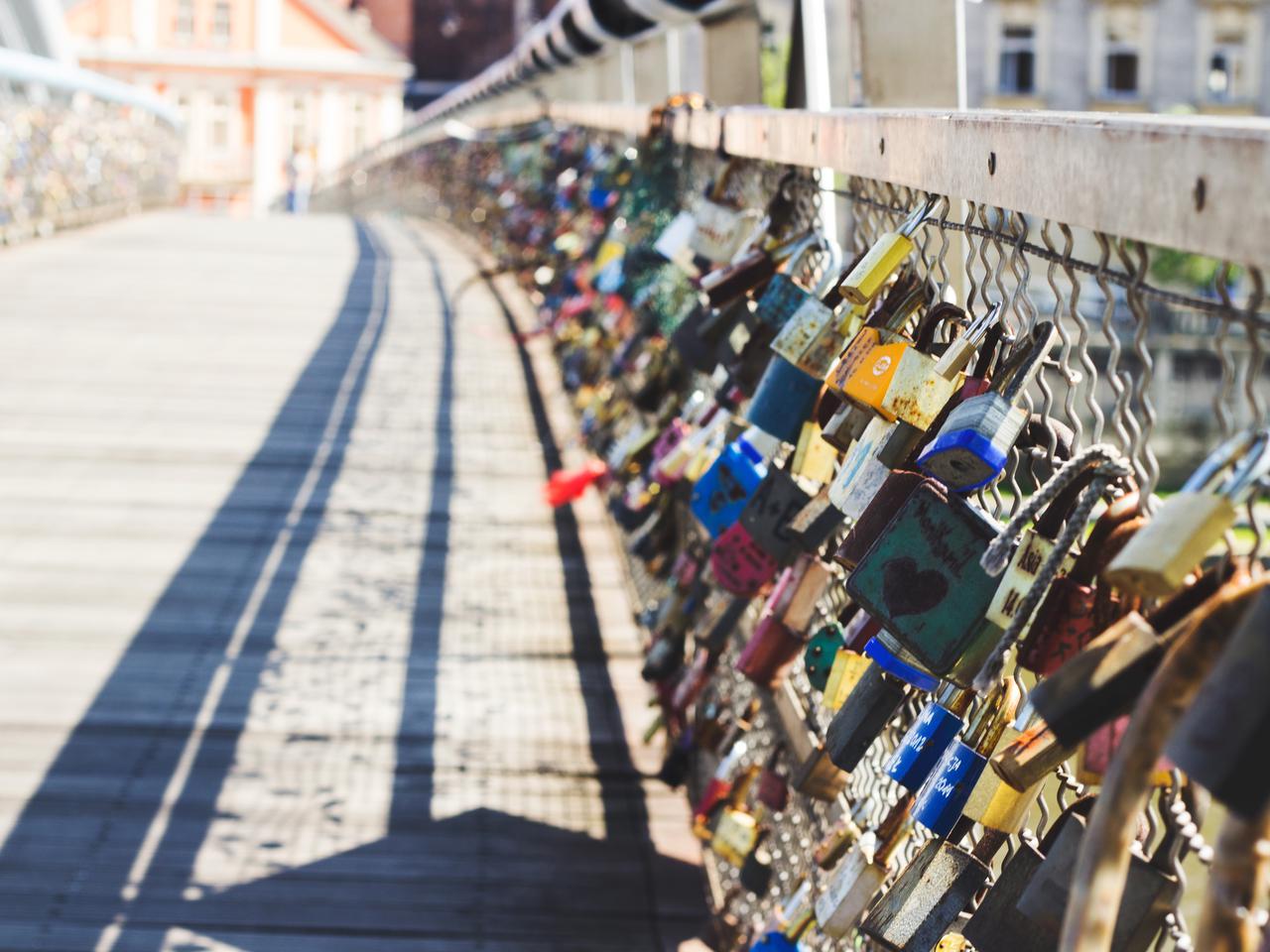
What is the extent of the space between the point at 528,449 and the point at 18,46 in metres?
18.5

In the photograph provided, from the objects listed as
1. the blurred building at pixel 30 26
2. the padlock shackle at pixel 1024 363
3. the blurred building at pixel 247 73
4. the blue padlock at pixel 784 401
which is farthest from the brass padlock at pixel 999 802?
the blurred building at pixel 247 73

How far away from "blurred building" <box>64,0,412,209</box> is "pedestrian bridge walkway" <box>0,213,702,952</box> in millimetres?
56687

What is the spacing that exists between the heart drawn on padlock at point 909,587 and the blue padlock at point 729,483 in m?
0.93

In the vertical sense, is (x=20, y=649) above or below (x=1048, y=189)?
below

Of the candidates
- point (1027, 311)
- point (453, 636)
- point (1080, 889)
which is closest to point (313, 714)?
point (453, 636)

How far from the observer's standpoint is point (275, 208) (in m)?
61.4

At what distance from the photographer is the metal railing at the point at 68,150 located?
1289 cm

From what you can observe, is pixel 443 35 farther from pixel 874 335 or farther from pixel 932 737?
pixel 932 737

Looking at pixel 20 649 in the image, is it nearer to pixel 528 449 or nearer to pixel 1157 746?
pixel 528 449

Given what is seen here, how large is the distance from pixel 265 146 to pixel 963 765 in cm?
6478

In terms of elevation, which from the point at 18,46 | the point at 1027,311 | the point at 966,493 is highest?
the point at 18,46

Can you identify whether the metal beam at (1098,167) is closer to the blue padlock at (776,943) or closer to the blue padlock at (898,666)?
the blue padlock at (898,666)

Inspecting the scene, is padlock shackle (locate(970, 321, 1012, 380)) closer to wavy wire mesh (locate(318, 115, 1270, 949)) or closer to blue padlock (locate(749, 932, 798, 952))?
wavy wire mesh (locate(318, 115, 1270, 949))

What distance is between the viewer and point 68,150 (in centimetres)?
1548
